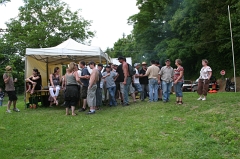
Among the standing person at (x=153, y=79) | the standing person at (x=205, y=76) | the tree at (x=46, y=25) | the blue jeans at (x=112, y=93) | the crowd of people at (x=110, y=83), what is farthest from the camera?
the tree at (x=46, y=25)

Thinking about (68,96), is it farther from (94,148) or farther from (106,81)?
(94,148)

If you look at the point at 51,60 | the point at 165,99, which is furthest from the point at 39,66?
the point at 165,99

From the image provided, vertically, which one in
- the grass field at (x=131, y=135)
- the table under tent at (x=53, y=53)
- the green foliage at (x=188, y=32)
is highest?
the green foliage at (x=188, y=32)

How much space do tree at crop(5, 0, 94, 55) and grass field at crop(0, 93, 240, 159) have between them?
93.8 feet

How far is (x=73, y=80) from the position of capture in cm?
880

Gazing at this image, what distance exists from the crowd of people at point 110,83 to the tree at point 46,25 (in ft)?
82.4

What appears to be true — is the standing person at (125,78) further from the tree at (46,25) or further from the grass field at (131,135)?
the tree at (46,25)

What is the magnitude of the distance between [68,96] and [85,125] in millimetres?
1876

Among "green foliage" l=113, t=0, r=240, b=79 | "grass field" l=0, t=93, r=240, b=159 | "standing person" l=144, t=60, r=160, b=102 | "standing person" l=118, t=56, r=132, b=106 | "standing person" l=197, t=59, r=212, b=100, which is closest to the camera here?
"grass field" l=0, t=93, r=240, b=159

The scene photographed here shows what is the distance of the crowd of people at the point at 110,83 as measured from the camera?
8.86m

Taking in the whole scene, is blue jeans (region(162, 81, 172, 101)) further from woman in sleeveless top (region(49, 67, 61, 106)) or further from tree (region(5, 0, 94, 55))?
tree (region(5, 0, 94, 55))

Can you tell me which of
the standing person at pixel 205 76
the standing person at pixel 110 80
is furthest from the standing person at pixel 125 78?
the standing person at pixel 205 76

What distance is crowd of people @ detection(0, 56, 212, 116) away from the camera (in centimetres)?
886

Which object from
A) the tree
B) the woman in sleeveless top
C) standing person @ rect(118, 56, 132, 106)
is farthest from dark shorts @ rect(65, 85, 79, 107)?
the tree
